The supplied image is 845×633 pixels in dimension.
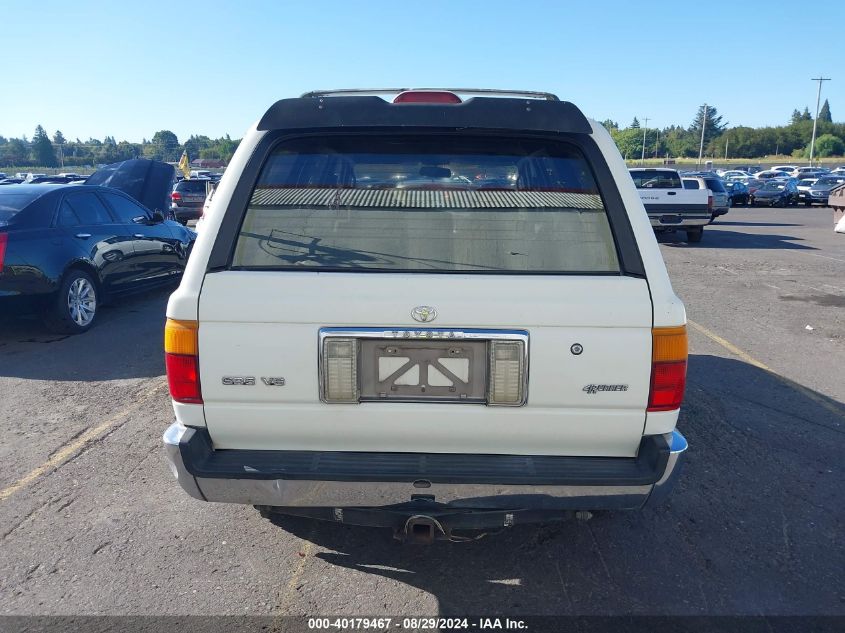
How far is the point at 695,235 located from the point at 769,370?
12.2 metres

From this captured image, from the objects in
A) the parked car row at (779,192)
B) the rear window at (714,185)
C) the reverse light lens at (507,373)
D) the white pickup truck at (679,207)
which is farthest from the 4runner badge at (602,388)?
the parked car row at (779,192)

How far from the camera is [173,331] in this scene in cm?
265

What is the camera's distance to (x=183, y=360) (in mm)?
2658

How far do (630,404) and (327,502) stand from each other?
1.24m

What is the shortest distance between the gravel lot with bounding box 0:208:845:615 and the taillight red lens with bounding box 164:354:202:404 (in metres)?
0.99

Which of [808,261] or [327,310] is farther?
[808,261]

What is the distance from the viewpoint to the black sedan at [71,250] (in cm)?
710

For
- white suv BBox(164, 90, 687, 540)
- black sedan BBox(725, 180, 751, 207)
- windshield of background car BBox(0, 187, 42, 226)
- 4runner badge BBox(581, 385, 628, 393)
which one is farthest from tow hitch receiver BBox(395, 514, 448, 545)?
black sedan BBox(725, 180, 751, 207)

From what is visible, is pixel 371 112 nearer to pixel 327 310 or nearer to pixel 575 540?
pixel 327 310

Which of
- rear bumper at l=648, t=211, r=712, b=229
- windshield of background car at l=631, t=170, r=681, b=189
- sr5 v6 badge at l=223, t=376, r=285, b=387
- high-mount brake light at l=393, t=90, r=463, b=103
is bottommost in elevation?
rear bumper at l=648, t=211, r=712, b=229

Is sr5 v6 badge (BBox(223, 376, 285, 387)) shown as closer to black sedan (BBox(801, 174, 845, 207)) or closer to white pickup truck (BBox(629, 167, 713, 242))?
white pickup truck (BBox(629, 167, 713, 242))

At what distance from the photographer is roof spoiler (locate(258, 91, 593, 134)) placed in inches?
110

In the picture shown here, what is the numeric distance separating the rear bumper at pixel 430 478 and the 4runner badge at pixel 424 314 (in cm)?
58

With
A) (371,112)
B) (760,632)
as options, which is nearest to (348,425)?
(371,112)
